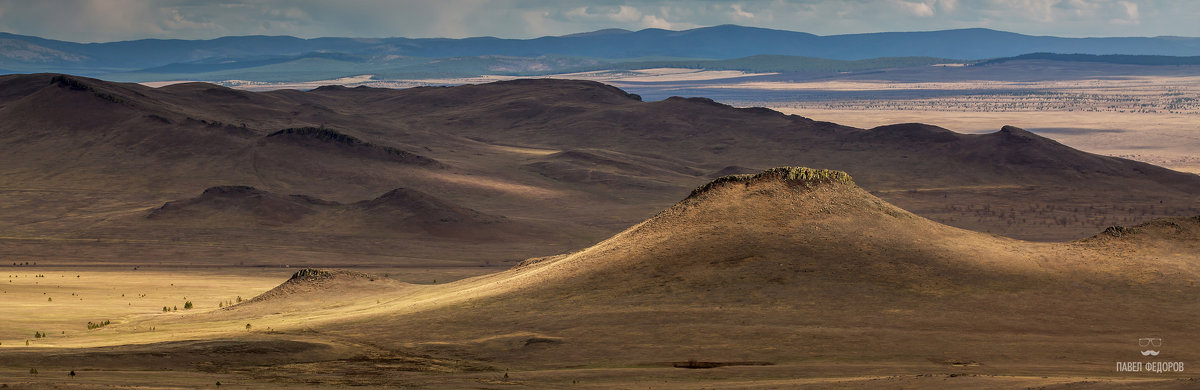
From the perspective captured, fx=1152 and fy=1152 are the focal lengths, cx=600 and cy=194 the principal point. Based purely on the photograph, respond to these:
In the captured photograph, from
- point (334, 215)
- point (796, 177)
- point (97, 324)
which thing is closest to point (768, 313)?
point (796, 177)

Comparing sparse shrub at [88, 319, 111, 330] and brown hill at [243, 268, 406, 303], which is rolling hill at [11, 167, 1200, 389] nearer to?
sparse shrub at [88, 319, 111, 330]

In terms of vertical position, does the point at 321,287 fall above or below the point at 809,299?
below

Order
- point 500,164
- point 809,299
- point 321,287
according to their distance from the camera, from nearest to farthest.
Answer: point 809,299
point 321,287
point 500,164

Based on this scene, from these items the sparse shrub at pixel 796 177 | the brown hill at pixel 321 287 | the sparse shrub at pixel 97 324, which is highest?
the sparse shrub at pixel 796 177

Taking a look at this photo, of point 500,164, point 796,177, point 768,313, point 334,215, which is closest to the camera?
point 768,313

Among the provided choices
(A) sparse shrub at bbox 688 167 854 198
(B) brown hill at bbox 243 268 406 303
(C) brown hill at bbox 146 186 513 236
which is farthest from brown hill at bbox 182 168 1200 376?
(C) brown hill at bbox 146 186 513 236

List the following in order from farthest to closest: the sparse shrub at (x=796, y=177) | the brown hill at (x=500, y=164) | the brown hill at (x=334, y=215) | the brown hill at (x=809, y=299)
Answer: the brown hill at (x=500, y=164)
the brown hill at (x=334, y=215)
the sparse shrub at (x=796, y=177)
the brown hill at (x=809, y=299)

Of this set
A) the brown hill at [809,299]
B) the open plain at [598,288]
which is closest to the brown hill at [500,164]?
the open plain at [598,288]

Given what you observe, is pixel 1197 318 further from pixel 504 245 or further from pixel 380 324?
pixel 504 245

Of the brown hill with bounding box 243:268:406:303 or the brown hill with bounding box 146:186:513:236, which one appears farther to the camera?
the brown hill with bounding box 146:186:513:236

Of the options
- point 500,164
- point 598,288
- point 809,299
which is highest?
point 809,299

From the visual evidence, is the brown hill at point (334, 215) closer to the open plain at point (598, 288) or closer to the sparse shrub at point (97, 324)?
the open plain at point (598, 288)

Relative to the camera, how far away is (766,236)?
34.2 meters

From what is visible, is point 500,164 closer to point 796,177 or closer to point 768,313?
point 796,177
